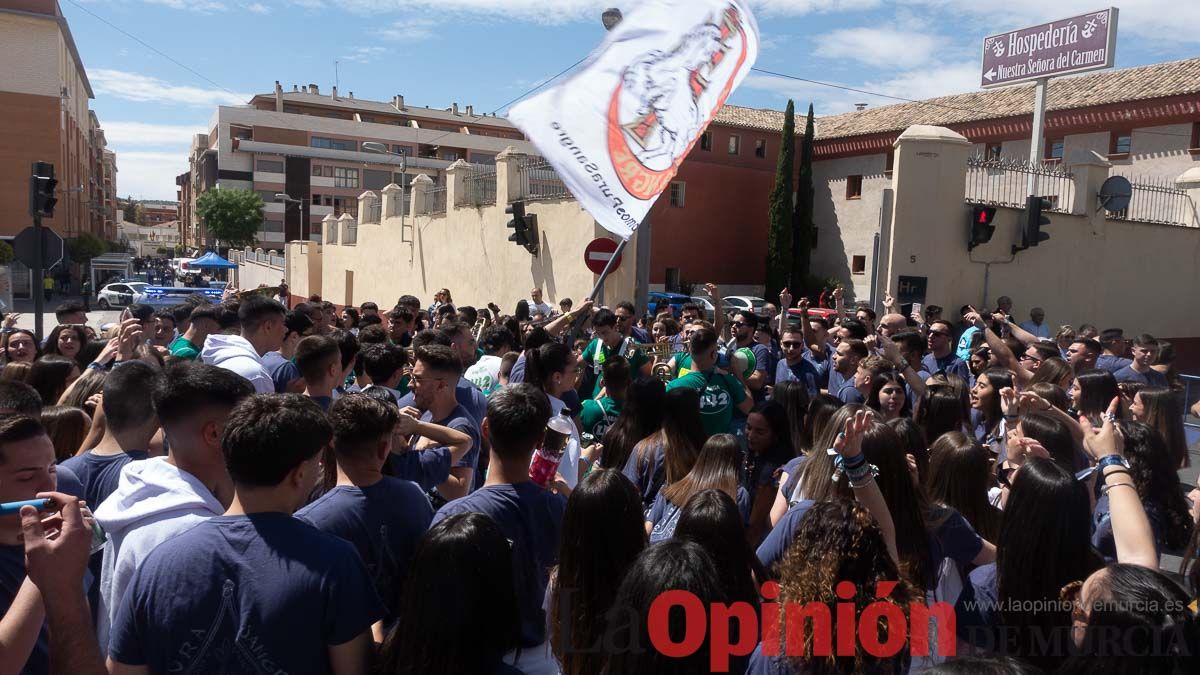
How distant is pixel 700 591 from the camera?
2188mm

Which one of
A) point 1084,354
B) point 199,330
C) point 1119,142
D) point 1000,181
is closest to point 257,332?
point 199,330

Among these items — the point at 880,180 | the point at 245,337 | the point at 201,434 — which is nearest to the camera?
the point at 201,434

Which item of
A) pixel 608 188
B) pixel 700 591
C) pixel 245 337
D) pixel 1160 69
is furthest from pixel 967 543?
pixel 1160 69

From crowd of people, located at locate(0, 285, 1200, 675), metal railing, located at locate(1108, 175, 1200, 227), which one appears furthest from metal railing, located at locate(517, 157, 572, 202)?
metal railing, located at locate(1108, 175, 1200, 227)

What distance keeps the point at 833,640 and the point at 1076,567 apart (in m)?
1.07

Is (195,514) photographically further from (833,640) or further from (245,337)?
(245,337)

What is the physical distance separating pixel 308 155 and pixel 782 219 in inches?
2066

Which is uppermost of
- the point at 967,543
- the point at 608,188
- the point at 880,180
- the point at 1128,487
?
the point at 880,180

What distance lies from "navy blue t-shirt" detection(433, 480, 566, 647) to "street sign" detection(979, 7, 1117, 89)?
22.9 metres

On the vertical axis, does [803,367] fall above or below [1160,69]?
below

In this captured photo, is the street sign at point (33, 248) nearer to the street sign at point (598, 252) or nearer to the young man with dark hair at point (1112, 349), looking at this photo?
the street sign at point (598, 252)

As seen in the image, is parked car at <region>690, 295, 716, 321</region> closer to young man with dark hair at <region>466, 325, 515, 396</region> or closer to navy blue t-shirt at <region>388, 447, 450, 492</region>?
young man with dark hair at <region>466, 325, 515, 396</region>

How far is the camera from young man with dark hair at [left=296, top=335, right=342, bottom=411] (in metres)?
4.61

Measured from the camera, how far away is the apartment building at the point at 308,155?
222 ft
